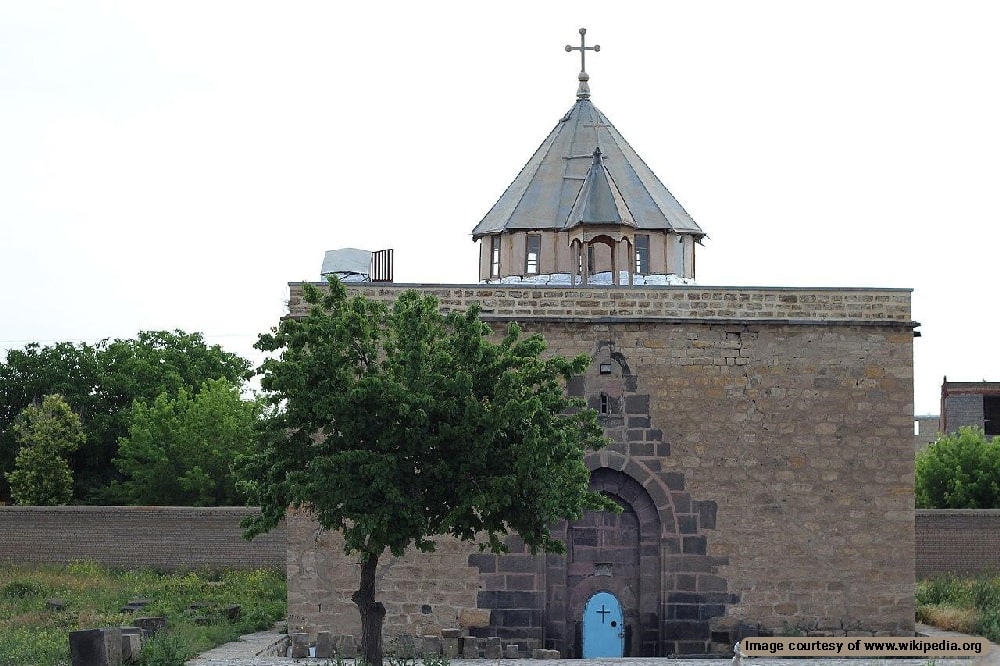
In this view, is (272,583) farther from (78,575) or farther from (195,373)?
(195,373)

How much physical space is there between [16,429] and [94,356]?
15.8ft

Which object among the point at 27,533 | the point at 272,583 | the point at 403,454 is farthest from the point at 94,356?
the point at 403,454

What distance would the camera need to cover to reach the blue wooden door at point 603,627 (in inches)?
899

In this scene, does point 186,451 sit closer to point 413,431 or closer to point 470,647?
point 470,647

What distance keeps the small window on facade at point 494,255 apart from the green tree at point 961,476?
1489 cm

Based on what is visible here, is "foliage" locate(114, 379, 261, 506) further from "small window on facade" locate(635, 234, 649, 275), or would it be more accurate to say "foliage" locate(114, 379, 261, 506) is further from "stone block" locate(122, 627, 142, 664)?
"stone block" locate(122, 627, 142, 664)

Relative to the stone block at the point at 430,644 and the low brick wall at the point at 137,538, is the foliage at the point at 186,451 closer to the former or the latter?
the low brick wall at the point at 137,538

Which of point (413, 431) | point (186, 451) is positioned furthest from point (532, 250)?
point (186, 451)

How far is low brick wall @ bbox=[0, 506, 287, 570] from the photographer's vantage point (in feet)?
110

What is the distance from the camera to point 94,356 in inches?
1891

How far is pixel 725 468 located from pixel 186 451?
68.7 feet

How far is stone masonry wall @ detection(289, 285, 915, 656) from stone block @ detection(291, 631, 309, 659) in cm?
67

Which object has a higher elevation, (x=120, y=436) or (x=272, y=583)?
(x=120, y=436)

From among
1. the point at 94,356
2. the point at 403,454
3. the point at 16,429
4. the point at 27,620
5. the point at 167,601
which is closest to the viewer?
the point at 403,454
